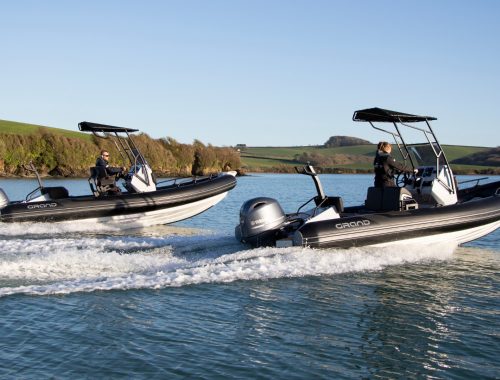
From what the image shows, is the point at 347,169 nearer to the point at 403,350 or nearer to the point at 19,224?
the point at 19,224

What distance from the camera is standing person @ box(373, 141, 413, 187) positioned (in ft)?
32.1

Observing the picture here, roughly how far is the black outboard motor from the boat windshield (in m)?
3.24

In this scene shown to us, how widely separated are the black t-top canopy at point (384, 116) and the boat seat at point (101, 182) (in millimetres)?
5771

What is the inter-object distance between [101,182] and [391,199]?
6748mm

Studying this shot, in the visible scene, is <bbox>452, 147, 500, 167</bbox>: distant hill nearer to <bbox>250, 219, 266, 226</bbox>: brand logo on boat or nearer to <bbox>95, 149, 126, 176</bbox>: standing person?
<bbox>95, 149, 126, 176</bbox>: standing person

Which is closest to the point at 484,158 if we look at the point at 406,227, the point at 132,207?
the point at 132,207

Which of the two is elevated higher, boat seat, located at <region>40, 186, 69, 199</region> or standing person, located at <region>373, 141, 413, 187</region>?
standing person, located at <region>373, 141, 413, 187</region>

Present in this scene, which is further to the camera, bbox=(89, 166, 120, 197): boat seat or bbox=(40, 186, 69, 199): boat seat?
bbox=(89, 166, 120, 197): boat seat

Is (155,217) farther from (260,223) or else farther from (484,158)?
(484,158)

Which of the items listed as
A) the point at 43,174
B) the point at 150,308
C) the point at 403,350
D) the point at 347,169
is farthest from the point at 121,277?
the point at 347,169

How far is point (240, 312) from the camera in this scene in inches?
239

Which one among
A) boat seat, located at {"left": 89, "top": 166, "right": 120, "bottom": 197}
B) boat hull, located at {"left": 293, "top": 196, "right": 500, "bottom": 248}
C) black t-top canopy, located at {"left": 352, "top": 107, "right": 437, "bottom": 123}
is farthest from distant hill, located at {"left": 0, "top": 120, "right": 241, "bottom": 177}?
boat hull, located at {"left": 293, "top": 196, "right": 500, "bottom": 248}

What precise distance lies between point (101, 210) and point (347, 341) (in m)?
8.86

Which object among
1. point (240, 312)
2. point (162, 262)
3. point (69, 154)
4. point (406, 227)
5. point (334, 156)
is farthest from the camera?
point (334, 156)
